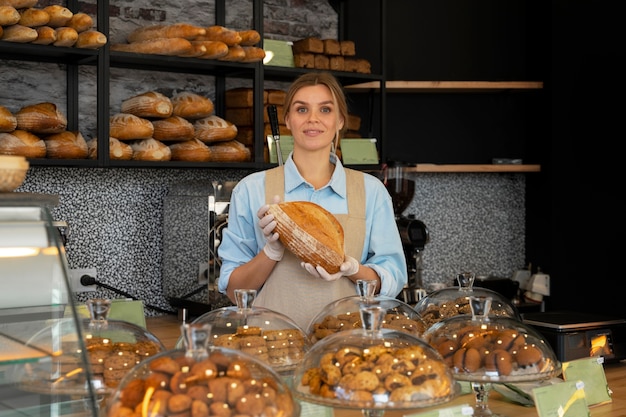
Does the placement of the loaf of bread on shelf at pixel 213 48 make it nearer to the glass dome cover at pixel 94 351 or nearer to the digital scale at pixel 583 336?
the digital scale at pixel 583 336

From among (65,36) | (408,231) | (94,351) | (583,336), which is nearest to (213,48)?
(65,36)

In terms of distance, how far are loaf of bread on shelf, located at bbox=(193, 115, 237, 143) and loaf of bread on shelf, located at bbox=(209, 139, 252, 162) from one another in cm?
2

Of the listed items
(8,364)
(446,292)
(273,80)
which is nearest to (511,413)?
(446,292)

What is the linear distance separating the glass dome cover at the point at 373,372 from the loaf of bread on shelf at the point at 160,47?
177cm

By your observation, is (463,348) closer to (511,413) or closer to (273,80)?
(511,413)

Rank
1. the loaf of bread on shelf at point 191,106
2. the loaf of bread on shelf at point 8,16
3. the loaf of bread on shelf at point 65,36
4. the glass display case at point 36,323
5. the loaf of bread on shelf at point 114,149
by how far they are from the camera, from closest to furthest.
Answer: the glass display case at point 36,323, the loaf of bread on shelf at point 8,16, the loaf of bread on shelf at point 65,36, the loaf of bread on shelf at point 114,149, the loaf of bread on shelf at point 191,106

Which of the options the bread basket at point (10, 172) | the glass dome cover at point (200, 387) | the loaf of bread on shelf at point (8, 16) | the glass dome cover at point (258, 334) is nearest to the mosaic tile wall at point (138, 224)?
the loaf of bread on shelf at point (8, 16)

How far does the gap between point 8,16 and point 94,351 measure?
153cm

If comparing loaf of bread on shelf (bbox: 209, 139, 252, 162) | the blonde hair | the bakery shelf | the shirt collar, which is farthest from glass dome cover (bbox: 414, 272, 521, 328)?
the bakery shelf

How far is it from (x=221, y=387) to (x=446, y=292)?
1.04m

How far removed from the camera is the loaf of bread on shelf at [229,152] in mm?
3066

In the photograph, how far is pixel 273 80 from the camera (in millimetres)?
3553

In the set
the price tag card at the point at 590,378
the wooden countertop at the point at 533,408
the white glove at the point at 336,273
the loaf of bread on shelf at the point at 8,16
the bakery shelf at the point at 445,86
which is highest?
the loaf of bread on shelf at the point at 8,16

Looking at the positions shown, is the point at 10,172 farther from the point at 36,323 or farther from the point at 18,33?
the point at 18,33
